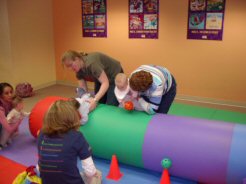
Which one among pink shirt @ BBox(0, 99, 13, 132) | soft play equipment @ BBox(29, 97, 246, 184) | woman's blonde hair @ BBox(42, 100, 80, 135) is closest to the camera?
woman's blonde hair @ BBox(42, 100, 80, 135)

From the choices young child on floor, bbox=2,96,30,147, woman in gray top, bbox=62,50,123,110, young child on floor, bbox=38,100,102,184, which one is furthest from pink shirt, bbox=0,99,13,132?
young child on floor, bbox=38,100,102,184

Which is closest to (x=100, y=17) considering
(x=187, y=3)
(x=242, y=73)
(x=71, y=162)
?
(x=187, y=3)

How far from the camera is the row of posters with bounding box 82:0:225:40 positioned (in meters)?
4.89

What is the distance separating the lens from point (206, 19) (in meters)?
4.96

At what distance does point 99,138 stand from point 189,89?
3.08 m

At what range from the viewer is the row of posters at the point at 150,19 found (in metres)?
4.89

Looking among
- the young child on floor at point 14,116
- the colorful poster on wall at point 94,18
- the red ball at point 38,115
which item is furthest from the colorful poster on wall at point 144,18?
the young child on floor at point 14,116

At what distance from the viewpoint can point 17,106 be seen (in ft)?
11.0

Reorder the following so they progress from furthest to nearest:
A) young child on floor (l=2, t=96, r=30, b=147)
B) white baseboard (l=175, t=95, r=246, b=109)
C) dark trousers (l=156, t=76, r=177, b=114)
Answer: white baseboard (l=175, t=95, r=246, b=109)
young child on floor (l=2, t=96, r=30, b=147)
dark trousers (l=156, t=76, r=177, b=114)

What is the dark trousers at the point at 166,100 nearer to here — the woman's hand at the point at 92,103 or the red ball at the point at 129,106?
the red ball at the point at 129,106

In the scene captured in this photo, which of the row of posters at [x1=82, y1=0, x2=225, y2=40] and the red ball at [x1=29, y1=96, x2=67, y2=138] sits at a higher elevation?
the row of posters at [x1=82, y1=0, x2=225, y2=40]

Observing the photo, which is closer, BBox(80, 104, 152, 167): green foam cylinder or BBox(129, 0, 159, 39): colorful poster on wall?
BBox(80, 104, 152, 167): green foam cylinder

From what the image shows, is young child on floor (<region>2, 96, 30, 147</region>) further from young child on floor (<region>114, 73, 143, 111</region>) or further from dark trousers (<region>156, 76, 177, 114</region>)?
dark trousers (<region>156, 76, 177, 114</region>)

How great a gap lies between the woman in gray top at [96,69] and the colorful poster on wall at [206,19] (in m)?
2.40
